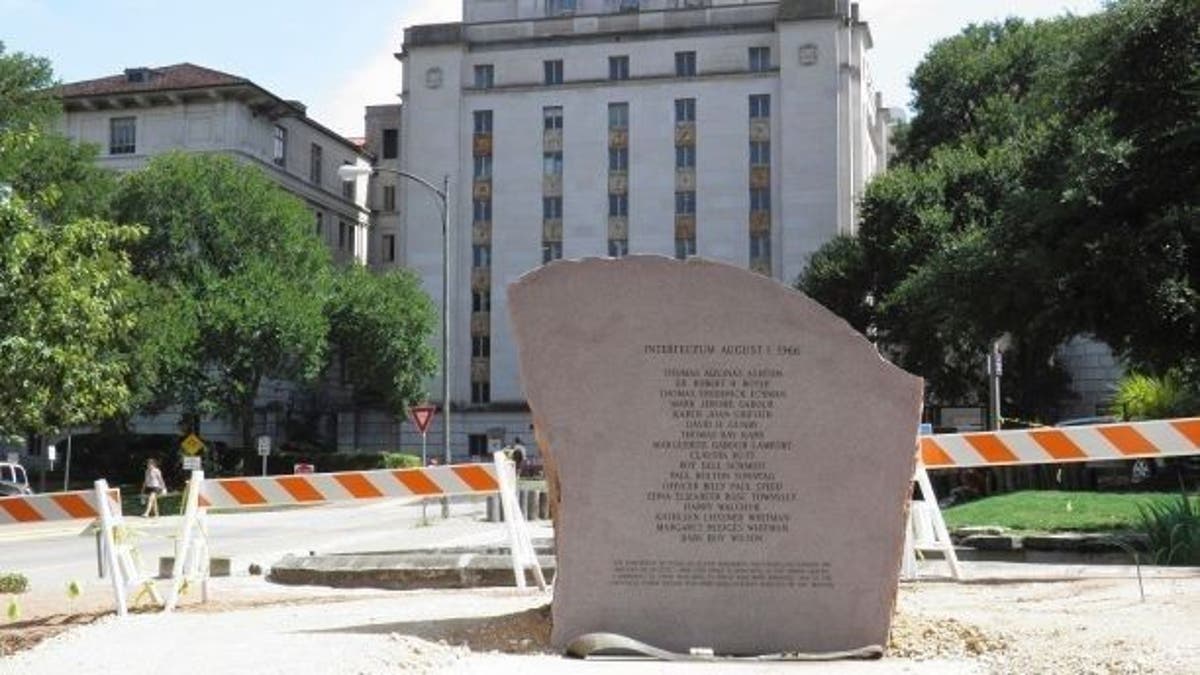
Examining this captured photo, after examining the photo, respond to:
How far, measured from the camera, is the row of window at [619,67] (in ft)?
233

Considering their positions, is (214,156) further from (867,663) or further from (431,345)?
(867,663)

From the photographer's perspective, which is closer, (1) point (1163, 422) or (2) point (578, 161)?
(1) point (1163, 422)

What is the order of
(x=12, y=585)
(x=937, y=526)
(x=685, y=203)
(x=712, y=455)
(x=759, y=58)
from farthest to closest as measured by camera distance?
1. (x=685, y=203)
2. (x=759, y=58)
3. (x=12, y=585)
4. (x=937, y=526)
5. (x=712, y=455)

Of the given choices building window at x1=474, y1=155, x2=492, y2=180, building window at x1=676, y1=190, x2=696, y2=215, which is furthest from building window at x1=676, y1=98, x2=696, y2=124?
building window at x1=474, y1=155, x2=492, y2=180

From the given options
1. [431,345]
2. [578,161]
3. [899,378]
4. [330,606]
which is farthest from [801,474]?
[578,161]

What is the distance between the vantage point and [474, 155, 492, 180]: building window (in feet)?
243

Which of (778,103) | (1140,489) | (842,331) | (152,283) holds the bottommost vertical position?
(1140,489)

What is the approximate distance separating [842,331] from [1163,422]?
15.4 ft

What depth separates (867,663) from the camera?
7.41 metres

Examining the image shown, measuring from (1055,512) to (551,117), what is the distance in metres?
56.1

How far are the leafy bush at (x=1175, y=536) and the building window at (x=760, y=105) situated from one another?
5893 centimetres

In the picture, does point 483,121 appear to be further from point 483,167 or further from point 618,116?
point 618,116

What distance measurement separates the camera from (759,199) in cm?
7050

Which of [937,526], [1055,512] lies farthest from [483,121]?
[937,526]
